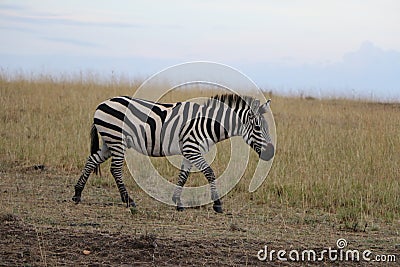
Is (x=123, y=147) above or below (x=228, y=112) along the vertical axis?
below

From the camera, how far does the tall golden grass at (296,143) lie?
7637 mm

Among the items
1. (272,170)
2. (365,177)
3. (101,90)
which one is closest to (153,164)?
(272,170)

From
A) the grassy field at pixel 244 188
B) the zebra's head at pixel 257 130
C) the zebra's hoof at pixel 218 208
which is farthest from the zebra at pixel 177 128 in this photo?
the grassy field at pixel 244 188

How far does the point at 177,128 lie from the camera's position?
725cm

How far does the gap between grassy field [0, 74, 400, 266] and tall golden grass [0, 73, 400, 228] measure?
20 millimetres

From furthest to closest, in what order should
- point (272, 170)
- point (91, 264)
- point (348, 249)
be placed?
point (272, 170) → point (348, 249) → point (91, 264)

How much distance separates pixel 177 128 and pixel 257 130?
2.98 feet

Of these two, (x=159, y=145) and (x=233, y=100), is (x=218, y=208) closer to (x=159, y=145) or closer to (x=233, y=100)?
(x=159, y=145)

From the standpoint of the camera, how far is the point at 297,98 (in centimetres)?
1644

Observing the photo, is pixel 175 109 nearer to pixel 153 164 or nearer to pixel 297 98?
pixel 153 164

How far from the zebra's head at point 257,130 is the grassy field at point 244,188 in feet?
2.28

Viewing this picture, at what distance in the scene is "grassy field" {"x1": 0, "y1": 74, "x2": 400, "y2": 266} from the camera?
18.8 feet

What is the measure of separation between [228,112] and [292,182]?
58.7 inches

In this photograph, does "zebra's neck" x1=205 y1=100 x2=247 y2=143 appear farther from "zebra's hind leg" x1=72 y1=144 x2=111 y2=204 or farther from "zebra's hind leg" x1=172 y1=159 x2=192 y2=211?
"zebra's hind leg" x1=72 y1=144 x2=111 y2=204
